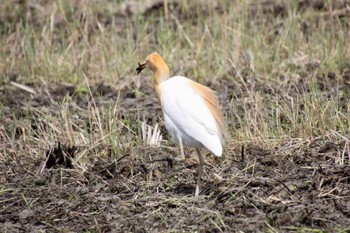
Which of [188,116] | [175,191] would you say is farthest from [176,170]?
[188,116]

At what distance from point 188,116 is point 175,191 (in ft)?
1.72

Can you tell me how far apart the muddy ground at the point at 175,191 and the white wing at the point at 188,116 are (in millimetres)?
340

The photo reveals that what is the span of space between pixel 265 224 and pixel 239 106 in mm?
2397

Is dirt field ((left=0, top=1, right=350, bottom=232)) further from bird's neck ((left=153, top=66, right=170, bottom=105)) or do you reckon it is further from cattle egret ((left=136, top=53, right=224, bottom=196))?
bird's neck ((left=153, top=66, right=170, bottom=105))

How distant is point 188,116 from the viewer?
4.93 meters

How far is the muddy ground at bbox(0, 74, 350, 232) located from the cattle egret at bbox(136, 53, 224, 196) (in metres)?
0.29

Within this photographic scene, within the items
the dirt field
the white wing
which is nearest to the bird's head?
the white wing

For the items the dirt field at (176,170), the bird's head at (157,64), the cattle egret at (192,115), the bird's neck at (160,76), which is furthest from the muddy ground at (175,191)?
the bird's head at (157,64)

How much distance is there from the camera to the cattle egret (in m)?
4.86

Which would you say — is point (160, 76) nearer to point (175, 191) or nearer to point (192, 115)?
point (192, 115)

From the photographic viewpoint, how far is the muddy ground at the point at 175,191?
4.56 meters

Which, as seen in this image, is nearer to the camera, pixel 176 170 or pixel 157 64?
pixel 157 64

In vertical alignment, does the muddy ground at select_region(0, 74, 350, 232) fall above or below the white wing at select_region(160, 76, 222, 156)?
below

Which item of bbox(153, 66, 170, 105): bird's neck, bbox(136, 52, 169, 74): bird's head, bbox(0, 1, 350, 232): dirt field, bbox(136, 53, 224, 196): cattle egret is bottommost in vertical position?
bbox(0, 1, 350, 232): dirt field
